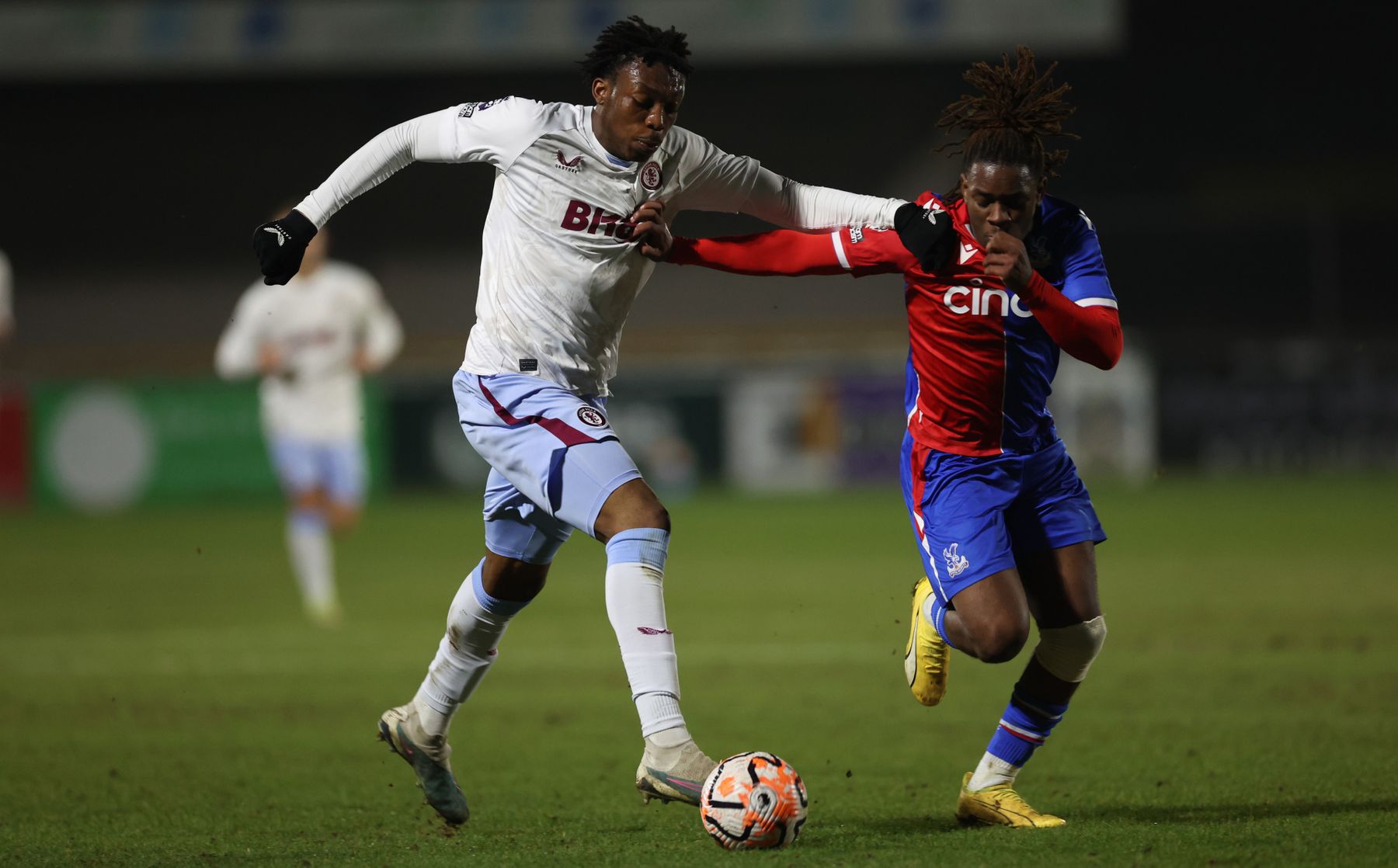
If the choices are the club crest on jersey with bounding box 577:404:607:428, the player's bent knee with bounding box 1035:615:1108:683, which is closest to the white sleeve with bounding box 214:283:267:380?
the club crest on jersey with bounding box 577:404:607:428

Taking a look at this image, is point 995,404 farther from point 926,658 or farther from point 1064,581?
point 926,658

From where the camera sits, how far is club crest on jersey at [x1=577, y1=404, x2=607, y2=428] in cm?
479

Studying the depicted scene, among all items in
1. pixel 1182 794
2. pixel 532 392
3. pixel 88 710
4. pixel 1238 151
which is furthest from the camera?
pixel 1238 151

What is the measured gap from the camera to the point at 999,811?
4.89 m

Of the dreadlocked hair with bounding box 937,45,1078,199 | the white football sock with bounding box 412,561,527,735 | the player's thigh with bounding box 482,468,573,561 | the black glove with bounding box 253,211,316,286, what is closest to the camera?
the dreadlocked hair with bounding box 937,45,1078,199

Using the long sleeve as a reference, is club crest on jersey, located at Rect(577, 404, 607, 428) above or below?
below

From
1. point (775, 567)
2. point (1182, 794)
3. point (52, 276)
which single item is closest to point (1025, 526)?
point (1182, 794)

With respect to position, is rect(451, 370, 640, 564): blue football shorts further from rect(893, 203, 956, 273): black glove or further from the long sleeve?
rect(893, 203, 956, 273): black glove

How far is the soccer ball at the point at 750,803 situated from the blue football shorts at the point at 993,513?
863mm

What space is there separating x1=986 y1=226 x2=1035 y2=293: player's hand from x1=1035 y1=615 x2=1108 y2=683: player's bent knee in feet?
3.78

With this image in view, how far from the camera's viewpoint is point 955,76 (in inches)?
1086

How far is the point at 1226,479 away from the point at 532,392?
18140 mm

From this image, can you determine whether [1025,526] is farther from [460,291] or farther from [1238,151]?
[1238,151]

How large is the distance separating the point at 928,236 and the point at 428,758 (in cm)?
225
